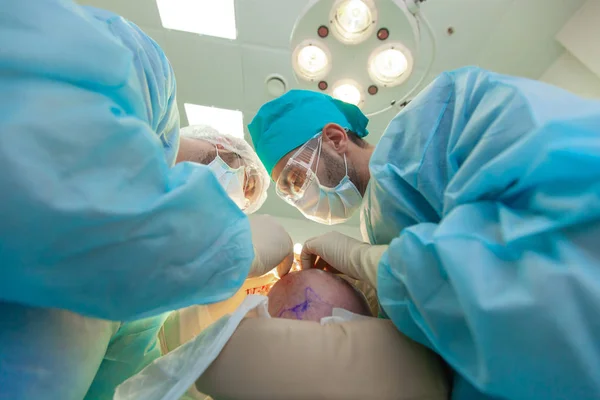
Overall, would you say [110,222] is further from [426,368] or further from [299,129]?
[299,129]

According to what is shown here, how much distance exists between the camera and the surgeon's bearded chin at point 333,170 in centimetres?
142

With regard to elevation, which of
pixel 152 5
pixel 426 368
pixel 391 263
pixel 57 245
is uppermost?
pixel 152 5

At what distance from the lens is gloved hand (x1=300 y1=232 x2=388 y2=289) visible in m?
0.97

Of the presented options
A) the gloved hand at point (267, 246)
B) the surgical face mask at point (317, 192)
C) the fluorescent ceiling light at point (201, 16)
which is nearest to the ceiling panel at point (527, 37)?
the surgical face mask at point (317, 192)

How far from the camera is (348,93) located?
4.77 ft

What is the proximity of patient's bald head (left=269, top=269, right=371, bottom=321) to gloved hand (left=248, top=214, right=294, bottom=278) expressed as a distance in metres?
0.07

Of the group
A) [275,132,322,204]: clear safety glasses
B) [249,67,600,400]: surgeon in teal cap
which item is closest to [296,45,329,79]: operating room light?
[275,132,322,204]: clear safety glasses

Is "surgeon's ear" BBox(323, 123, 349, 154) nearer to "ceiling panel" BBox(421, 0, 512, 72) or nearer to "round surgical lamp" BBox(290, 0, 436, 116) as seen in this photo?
"round surgical lamp" BBox(290, 0, 436, 116)

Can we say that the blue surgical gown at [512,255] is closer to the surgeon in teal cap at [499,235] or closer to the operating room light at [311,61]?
the surgeon in teal cap at [499,235]

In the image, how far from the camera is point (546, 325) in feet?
1.60

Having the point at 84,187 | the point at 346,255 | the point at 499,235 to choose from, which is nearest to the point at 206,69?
the point at 346,255

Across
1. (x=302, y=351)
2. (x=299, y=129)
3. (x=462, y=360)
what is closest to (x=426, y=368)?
(x=462, y=360)

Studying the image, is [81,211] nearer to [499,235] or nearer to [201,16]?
[499,235]

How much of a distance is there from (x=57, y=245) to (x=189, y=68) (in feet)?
5.51
